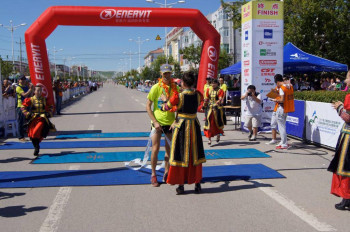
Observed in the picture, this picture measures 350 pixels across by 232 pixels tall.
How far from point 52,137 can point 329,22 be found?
778 inches

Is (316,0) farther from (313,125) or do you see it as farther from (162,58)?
(162,58)

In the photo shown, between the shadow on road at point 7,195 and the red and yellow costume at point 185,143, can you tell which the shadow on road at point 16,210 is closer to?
the shadow on road at point 7,195

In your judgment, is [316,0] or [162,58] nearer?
[316,0]

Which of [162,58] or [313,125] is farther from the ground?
[162,58]

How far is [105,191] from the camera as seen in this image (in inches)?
237

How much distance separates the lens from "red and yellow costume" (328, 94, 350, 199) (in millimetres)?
4922

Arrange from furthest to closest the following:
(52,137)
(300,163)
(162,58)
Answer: (162,58)
(52,137)
(300,163)

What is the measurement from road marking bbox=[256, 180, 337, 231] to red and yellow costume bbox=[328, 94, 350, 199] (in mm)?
558

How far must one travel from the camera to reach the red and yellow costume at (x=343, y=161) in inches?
194

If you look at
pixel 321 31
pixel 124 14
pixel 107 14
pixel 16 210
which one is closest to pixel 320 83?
pixel 321 31

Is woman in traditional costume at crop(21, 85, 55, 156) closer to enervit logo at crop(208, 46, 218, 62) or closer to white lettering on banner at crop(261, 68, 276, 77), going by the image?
white lettering on banner at crop(261, 68, 276, 77)

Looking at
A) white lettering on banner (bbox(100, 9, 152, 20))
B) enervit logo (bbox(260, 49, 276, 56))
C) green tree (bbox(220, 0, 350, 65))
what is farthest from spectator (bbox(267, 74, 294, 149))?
green tree (bbox(220, 0, 350, 65))

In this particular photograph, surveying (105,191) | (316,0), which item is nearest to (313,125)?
(105,191)

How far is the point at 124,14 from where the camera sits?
17.5 meters
